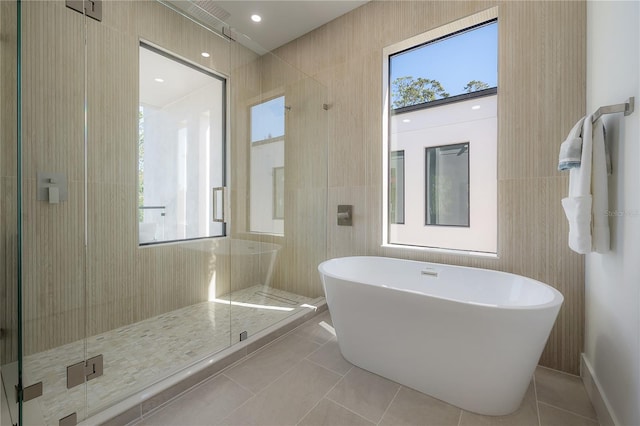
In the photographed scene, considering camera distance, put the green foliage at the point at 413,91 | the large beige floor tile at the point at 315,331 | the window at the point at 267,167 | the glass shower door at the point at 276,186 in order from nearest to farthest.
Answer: the large beige floor tile at the point at 315,331, the glass shower door at the point at 276,186, the window at the point at 267,167, the green foliage at the point at 413,91

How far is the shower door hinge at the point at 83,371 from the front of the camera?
143cm

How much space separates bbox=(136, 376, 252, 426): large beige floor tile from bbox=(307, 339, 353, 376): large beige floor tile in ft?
1.79

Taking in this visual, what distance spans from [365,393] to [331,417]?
28 cm

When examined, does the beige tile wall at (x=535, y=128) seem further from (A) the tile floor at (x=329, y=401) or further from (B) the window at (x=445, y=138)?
(A) the tile floor at (x=329, y=401)

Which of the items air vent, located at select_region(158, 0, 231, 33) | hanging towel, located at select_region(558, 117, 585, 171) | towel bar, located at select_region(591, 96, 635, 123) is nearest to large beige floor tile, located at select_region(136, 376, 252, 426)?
hanging towel, located at select_region(558, 117, 585, 171)

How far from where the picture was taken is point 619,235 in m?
1.29

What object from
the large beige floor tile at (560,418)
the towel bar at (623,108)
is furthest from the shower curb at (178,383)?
the towel bar at (623,108)

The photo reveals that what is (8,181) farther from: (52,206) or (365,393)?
(365,393)

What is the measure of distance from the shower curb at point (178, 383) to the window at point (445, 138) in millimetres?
1445

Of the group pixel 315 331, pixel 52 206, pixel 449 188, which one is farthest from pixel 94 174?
pixel 449 188

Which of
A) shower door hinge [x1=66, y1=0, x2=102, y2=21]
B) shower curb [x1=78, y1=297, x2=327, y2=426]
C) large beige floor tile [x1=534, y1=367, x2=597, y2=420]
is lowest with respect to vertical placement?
large beige floor tile [x1=534, y1=367, x2=597, y2=420]

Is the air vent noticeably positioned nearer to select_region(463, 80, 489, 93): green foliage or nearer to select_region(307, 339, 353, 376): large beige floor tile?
select_region(463, 80, 489, 93): green foliage

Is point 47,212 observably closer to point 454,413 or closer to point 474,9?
point 454,413

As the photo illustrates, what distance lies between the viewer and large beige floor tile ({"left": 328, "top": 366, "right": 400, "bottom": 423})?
4.91ft
